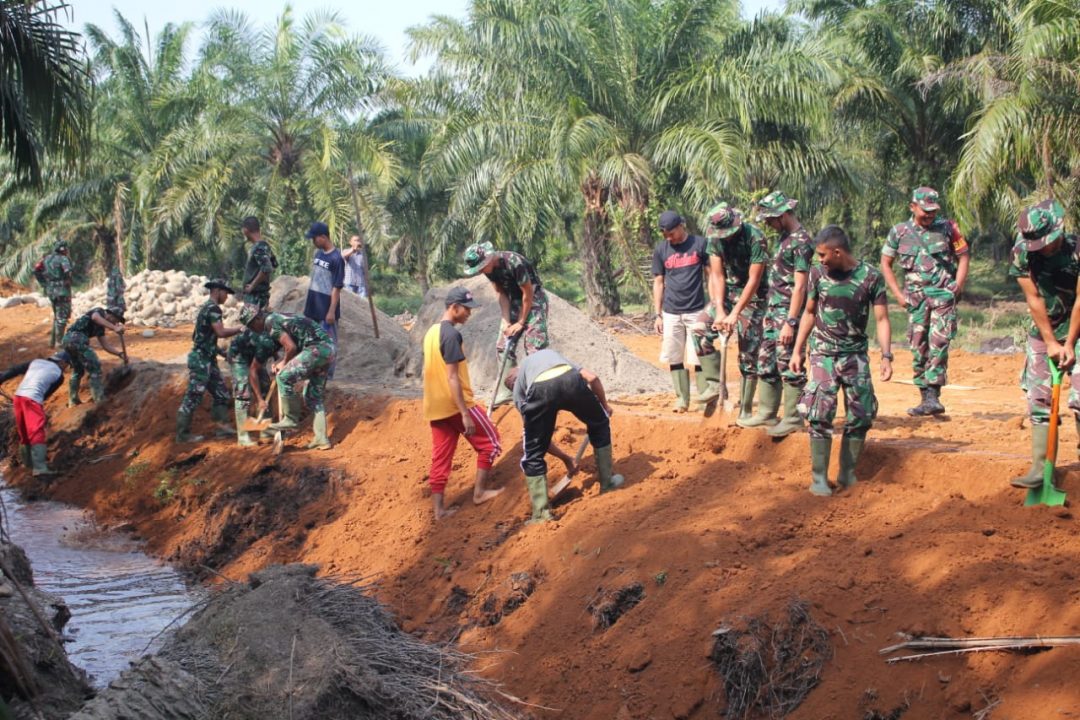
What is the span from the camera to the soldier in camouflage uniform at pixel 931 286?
28.5ft

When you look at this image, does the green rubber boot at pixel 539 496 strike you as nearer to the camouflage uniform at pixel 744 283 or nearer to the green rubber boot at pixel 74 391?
the camouflage uniform at pixel 744 283

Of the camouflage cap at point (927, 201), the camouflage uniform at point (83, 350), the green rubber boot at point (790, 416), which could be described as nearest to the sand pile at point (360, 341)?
the camouflage uniform at point (83, 350)

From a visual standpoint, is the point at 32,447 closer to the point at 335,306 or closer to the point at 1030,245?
the point at 335,306

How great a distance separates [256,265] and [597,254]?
981cm

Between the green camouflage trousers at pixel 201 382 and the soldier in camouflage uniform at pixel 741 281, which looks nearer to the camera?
the soldier in camouflage uniform at pixel 741 281

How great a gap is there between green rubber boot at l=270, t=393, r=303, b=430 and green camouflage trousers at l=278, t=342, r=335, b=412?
64 millimetres

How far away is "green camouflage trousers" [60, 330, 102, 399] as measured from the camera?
13688mm

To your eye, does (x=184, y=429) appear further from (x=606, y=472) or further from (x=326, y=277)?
(x=606, y=472)

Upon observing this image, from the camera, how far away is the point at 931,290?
8758mm

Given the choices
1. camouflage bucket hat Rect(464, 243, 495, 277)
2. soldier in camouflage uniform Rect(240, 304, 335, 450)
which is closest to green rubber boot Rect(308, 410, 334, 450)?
soldier in camouflage uniform Rect(240, 304, 335, 450)

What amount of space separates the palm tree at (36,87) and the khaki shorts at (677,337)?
20.0ft

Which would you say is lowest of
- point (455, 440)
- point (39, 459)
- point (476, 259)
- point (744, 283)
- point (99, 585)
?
point (99, 585)

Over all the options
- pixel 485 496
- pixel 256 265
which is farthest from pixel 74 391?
pixel 485 496

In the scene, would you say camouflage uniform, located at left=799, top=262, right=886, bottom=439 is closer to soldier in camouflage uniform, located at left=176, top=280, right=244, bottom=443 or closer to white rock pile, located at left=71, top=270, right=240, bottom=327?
soldier in camouflage uniform, located at left=176, top=280, right=244, bottom=443
